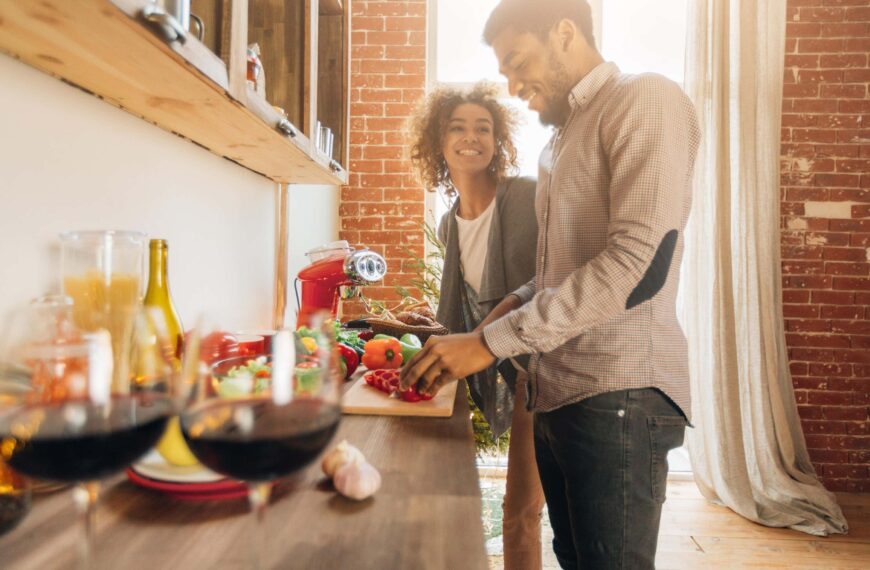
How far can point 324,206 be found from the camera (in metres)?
2.84

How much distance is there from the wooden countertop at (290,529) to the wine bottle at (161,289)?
0.35 m

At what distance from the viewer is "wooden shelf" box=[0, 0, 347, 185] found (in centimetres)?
60

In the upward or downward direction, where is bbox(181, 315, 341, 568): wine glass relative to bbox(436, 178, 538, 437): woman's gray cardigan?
downward

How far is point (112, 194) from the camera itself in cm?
102

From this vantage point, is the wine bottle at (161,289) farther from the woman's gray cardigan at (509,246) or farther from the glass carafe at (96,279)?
the woman's gray cardigan at (509,246)

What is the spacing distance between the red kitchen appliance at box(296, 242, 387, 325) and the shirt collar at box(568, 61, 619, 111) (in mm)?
779

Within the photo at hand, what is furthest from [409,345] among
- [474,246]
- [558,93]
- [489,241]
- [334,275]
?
[558,93]

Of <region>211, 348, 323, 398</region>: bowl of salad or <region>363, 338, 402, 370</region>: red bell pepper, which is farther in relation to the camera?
<region>363, 338, 402, 370</region>: red bell pepper

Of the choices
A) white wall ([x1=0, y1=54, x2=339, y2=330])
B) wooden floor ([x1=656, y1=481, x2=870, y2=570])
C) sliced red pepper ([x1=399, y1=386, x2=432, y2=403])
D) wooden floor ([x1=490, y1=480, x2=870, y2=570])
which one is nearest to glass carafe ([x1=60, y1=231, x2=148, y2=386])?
white wall ([x1=0, y1=54, x2=339, y2=330])

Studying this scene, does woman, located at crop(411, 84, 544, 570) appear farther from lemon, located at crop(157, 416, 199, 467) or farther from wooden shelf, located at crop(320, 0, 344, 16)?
lemon, located at crop(157, 416, 199, 467)

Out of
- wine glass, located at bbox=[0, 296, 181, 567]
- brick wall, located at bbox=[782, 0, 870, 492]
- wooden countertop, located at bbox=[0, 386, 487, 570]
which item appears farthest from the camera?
brick wall, located at bbox=[782, 0, 870, 492]

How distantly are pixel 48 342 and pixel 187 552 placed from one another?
227 millimetres

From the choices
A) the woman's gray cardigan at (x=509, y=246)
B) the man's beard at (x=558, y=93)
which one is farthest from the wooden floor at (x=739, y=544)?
the man's beard at (x=558, y=93)

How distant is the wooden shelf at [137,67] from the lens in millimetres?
598
